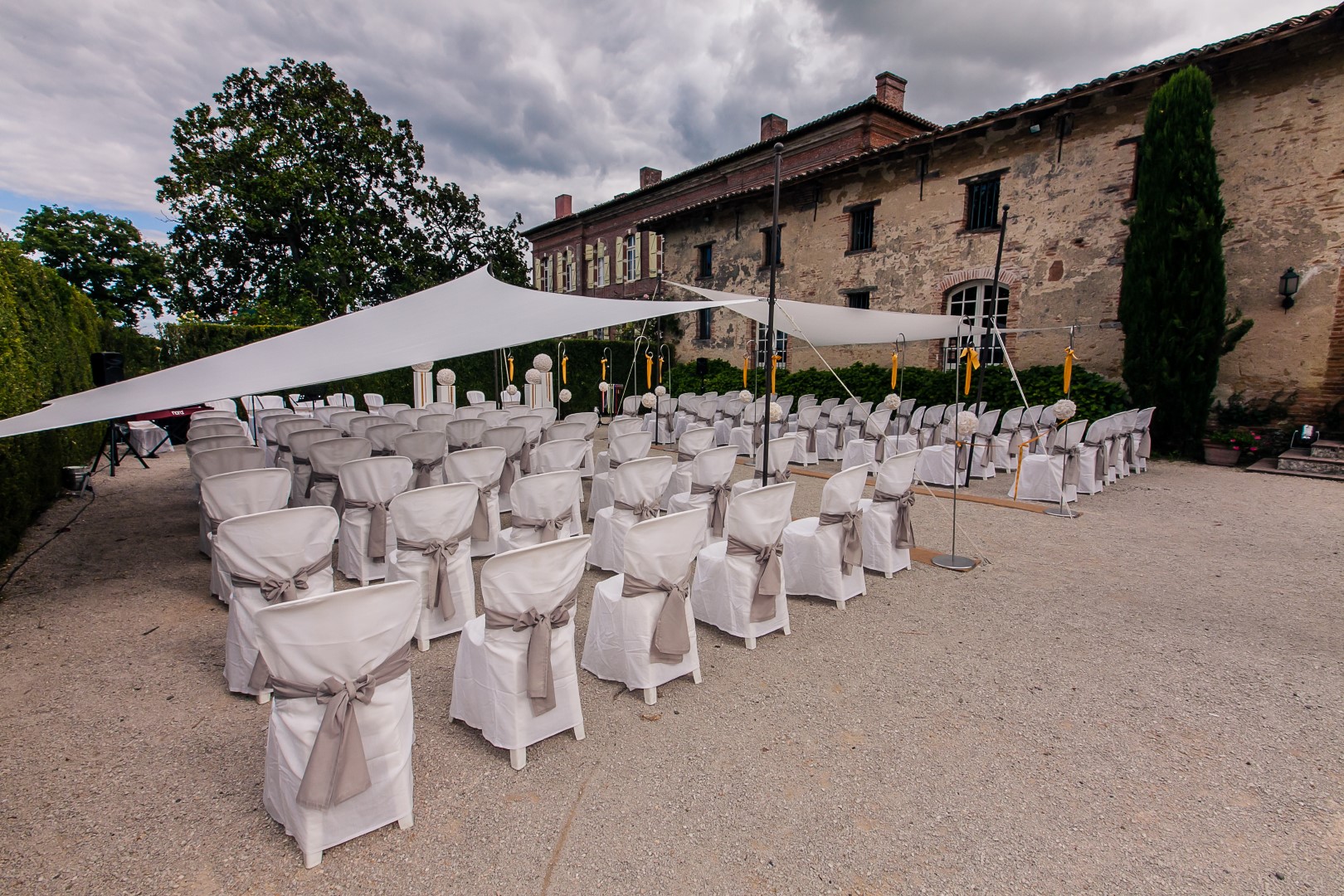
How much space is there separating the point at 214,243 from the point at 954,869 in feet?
75.4

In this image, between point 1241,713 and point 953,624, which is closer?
point 1241,713

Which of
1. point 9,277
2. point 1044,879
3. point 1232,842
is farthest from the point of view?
point 9,277

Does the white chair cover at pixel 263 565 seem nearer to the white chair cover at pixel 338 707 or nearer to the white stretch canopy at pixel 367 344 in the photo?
the white chair cover at pixel 338 707

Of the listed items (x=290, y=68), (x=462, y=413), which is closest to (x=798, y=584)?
(x=462, y=413)

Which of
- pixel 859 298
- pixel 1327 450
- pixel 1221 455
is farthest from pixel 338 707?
pixel 859 298

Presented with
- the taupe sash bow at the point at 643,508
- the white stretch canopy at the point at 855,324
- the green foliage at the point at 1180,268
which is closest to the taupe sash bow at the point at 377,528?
the taupe sash bow at the point at 643,508

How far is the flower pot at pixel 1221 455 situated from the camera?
838 centimetres

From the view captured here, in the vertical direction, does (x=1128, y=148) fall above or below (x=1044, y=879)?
above

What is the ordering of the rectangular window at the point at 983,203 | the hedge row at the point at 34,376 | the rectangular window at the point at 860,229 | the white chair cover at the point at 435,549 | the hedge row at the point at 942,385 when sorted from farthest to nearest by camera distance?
the rectangular window at the point at 860,229 < the rectangular window at the point at 983,203 < the hedge row at the point at 942,385 < the hedge row at the point at 34,376 < the white chair cover at the point at 435,549

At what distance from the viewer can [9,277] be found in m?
4.91

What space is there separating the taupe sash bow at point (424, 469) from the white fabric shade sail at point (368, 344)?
1.05 m

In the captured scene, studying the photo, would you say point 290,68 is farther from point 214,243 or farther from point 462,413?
point 462,413

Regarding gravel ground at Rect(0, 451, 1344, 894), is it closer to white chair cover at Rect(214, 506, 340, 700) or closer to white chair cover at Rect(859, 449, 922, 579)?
white chair cover at Rect(214, 506, 340, 700)

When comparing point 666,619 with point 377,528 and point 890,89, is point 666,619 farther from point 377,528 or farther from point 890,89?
point 890,89
